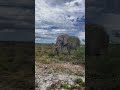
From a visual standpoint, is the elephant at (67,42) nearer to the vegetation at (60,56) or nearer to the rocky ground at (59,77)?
the vegetation at (60,56)

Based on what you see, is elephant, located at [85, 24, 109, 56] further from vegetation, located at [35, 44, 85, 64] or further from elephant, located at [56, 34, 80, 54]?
elephant, located at [56, 34, 80, 54]

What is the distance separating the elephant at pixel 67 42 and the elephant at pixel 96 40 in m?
0.26

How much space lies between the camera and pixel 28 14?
730 cm

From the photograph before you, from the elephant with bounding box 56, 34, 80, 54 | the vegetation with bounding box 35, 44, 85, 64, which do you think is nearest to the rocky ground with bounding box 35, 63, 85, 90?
the vegetation with bounding box 35, 44, 85, 64

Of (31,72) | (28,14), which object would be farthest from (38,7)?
(31,72)

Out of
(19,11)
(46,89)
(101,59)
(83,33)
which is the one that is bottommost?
(46,89)

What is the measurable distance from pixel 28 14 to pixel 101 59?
1823 mm

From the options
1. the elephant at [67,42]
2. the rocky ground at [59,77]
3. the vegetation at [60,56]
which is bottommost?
the rocky ground at [59,77]

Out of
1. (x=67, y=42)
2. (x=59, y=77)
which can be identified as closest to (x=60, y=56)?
(x=67, y=42)

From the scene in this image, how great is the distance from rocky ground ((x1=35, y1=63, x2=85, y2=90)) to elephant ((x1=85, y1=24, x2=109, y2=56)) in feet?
1.38

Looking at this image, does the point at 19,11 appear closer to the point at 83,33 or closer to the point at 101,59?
the point at 83,33

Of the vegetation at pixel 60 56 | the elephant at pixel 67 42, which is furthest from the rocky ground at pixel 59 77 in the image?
the elephant at pixel 67 42

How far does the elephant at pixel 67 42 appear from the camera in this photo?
7.39 meters

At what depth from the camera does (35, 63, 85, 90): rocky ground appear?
7427 millimetres
